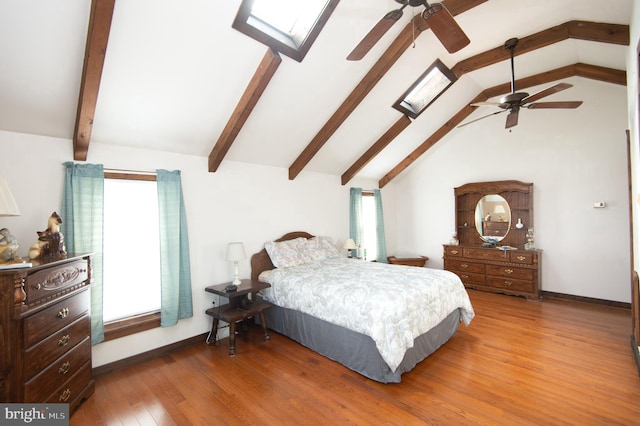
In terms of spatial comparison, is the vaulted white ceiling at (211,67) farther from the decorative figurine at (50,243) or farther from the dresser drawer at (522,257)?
the dresser drawer at (522,257)

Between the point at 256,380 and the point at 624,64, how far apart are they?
16.5 ft

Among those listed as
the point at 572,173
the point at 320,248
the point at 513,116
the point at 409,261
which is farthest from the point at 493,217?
the point at 320,248

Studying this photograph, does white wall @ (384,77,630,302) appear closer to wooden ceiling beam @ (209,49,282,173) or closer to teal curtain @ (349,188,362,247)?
teal curtain @ (349,188,362,247)

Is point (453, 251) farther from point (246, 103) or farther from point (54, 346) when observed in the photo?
point (54, 346)

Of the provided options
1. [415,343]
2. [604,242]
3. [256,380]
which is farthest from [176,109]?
[604,242]

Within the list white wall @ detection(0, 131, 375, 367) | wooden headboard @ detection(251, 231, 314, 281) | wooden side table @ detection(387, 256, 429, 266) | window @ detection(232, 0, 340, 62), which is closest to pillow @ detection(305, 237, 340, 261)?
white wall @ detection(0, 131, 375, 367)

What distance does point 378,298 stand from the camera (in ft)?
8.47

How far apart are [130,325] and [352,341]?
220cm

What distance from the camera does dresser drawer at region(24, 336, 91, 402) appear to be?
175 cm

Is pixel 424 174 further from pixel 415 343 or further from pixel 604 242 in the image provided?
pixel 415 343

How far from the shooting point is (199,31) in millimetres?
2260

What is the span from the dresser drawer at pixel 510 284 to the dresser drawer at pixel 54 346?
544 centimetres

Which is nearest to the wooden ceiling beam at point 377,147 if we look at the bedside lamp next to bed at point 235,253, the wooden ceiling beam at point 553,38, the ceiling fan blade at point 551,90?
the wooden ceiling beam at point 553,38

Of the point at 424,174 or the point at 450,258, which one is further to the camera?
the point at 424,174
